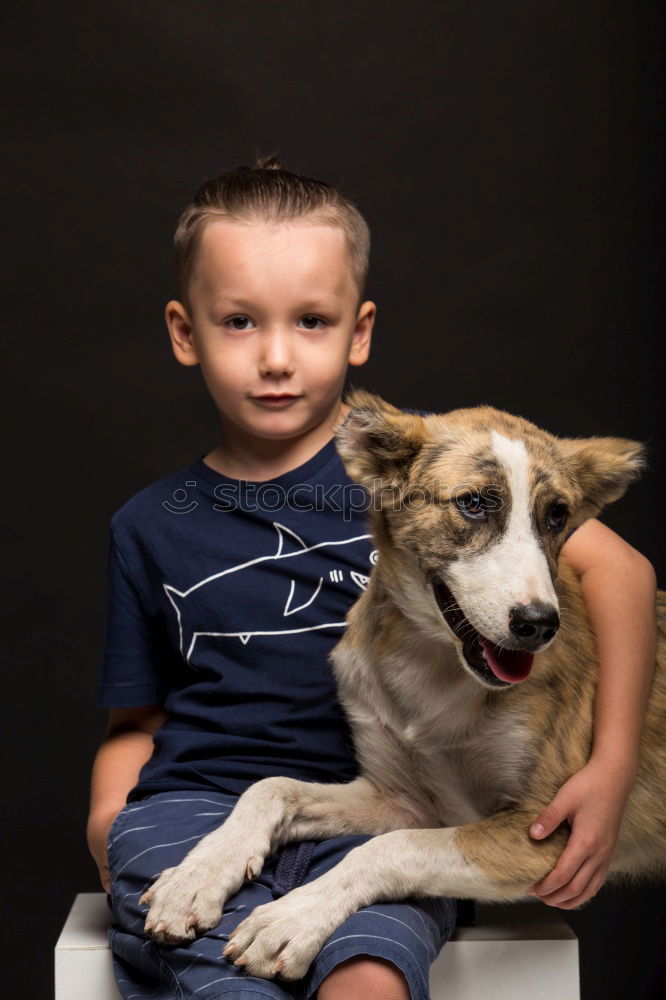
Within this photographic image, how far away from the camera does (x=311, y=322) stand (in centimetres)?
310

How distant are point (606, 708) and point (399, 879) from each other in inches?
21.2

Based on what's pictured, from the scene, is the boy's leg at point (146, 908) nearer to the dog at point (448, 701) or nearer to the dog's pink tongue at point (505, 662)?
the dog at point (448, 701)

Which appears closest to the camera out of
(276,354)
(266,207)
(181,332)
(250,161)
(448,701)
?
(448,701)

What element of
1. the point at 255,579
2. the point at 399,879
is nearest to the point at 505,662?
the point at 399,879

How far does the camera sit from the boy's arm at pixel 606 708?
103 inches

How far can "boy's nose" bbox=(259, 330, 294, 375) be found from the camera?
301cm

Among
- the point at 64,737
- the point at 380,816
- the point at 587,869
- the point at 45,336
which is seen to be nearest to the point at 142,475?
the point at 45,336

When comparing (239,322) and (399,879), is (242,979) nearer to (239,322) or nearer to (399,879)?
(399,879)

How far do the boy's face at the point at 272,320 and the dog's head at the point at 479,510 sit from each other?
0.84 ft

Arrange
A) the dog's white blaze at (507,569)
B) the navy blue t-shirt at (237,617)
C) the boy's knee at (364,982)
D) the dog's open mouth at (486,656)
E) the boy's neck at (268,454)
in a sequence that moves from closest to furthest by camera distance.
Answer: the boy's knee at (364,982), the dog's white blaze at (507,569), the dog's open mouth at (486,656), the navy blue t-shirt at (237,617), the boy's neck at (268,454)

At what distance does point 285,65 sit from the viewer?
4172 mm

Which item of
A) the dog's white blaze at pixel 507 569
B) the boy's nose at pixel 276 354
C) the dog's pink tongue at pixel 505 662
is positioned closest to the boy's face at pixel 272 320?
the boy's nose at pixel 276 354

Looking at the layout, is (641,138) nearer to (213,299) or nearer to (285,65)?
(285,65)

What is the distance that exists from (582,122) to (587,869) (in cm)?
243
